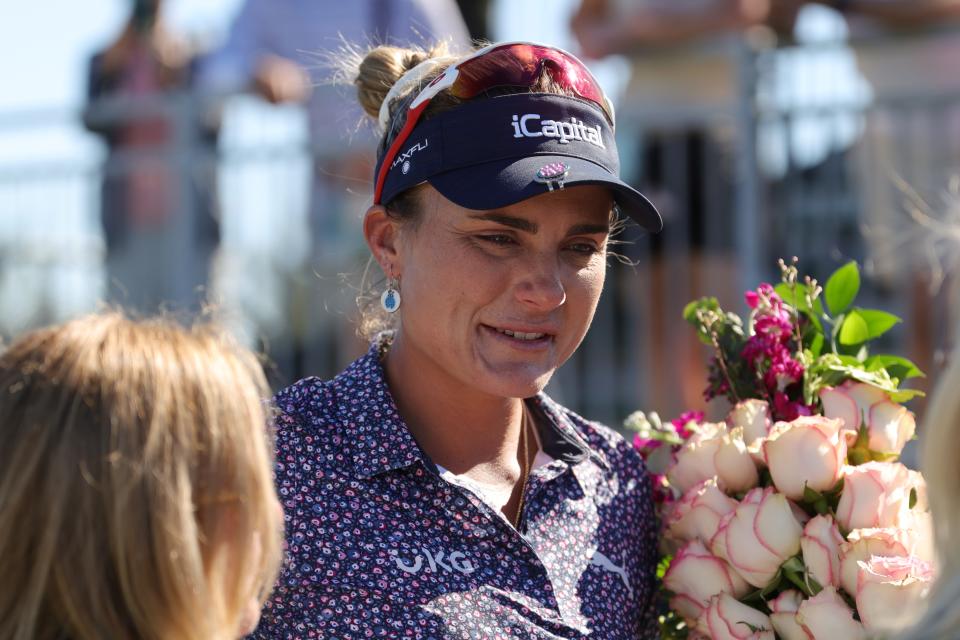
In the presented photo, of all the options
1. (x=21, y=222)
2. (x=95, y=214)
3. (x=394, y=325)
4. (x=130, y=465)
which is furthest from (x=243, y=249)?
(x=130, y=465)

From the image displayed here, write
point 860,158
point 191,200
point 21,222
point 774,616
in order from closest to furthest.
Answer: point 774,616 < point 860,158 < point 191,200 < point 21,222

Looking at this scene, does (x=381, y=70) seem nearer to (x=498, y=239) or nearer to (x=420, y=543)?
(x=498, y=239)

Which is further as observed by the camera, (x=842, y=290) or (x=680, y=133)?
(x=680, y=133)

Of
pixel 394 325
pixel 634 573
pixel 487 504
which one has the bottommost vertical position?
pixel 634 573

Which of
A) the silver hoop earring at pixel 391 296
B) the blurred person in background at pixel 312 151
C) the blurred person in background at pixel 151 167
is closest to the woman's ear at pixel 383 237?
the silver hoop earring at pixel 391 296

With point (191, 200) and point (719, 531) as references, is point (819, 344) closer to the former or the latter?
point (719, 531)

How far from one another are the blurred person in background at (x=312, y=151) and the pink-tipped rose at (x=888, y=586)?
3.55 metres

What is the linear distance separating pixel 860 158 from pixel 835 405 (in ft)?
9.76

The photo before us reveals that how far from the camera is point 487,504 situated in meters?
2.28

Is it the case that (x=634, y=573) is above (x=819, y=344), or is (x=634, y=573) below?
below

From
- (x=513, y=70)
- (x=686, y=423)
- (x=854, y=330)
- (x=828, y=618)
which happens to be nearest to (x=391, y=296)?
(x=513, y=70)

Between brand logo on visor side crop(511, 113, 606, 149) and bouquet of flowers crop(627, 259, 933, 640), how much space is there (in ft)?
1.56

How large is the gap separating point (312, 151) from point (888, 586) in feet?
13.7

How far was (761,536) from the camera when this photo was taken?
2.24 meters
